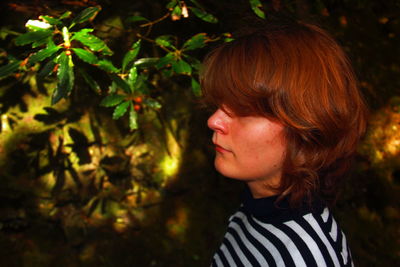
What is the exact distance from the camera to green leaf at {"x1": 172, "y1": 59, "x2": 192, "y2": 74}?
1.48 meters

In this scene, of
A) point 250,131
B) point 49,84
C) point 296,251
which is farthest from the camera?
point 49,84

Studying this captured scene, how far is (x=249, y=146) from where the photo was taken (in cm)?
116

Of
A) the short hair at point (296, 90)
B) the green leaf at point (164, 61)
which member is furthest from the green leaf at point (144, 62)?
the short hair at point (296, 90)

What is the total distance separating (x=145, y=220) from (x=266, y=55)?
1700 millimetres

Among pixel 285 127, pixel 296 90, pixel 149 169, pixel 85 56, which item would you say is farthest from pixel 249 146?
pixel 149 169

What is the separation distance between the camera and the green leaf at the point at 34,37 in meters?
→ 1.13

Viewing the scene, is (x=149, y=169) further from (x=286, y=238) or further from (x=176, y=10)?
(x=286, y=238)

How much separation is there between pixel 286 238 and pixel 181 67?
2.79 feet

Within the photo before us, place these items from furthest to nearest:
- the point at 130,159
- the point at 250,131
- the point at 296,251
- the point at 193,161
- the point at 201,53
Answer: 1. the point at 193,161
2. the point at 130,159
3. the point at 201,53
4. the point at 250,131
5. the point at 296,251

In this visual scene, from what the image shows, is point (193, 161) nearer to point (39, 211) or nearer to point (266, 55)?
point (39, 211)

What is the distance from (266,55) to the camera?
1109mm

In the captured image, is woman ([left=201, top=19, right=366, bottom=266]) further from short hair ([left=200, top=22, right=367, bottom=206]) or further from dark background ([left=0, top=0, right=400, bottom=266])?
dark background ([left=0, top=0, right=400, bottom=266])

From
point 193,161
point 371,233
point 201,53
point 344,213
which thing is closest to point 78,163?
point 193,161

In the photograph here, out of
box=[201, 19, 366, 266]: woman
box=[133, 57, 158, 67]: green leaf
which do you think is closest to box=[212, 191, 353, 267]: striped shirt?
box=[201, 19, 366, 266]: woman
